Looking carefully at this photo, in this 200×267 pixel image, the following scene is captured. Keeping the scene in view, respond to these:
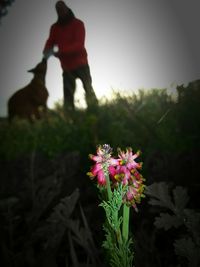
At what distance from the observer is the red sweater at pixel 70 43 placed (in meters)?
1.36

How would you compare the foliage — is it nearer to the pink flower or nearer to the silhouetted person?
the pink flower

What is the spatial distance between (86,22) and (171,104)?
47 cm

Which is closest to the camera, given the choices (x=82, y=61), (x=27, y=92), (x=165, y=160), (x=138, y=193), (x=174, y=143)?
(x=138, y=193)

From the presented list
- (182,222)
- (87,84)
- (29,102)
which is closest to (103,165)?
(182,222)

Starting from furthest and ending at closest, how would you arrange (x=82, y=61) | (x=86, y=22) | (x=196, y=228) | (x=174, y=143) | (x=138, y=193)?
(x=86, y=22), (x=82, y=61), (x=174, y=143), (x=196, y=228), (x=138, y=193)

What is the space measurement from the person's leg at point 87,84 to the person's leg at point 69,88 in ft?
0.36

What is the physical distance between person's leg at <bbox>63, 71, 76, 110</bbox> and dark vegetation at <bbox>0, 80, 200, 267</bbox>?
5cm

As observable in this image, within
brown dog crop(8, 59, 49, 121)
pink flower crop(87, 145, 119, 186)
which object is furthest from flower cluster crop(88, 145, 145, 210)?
brown dog crop(8, 59, 49, 121)

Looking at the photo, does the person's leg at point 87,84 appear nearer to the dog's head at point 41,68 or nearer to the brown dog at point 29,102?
the dog's head at point 41,68

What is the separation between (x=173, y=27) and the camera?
1565 mm

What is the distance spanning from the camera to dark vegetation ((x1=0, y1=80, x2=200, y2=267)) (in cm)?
65

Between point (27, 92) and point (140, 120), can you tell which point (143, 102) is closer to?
point (140, 120)

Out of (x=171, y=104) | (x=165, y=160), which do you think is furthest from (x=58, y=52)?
(x=165, y=160)

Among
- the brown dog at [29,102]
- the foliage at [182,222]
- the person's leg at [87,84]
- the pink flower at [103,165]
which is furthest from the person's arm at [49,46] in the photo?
the pink flower at [103,165]
